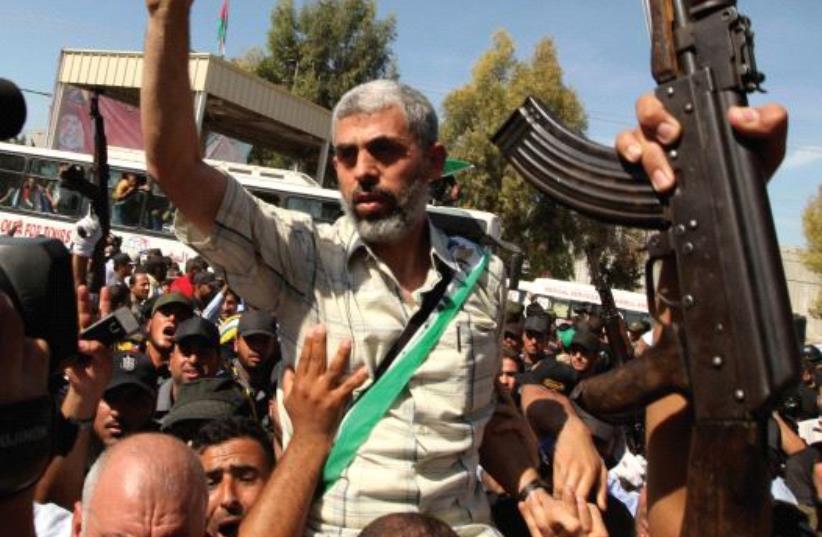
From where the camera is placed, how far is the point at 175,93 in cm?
186

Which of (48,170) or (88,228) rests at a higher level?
(48,170)

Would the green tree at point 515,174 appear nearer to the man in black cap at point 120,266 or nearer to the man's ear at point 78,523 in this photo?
the man in black cap at point 120,266

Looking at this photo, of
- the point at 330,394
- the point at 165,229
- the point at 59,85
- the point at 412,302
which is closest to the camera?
the point at 330,394

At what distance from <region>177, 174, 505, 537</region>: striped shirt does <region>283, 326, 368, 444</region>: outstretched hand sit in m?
0.12

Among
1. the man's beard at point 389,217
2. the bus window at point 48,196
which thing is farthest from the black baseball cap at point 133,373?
the bus window at point 48,196

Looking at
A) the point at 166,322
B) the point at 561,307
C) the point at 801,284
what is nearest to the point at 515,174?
the point at 561,307

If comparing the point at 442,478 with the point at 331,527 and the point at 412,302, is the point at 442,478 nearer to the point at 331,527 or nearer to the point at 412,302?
the point at 331,527

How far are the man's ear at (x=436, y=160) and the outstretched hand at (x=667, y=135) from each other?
2.46ft

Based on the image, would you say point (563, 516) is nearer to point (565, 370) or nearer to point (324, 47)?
point (565, 370)

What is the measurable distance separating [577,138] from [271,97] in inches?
807

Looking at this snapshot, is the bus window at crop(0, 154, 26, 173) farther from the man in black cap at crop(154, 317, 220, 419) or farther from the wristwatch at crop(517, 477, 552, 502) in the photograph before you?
the wristwatch at crop(517, 477, 552, 502)

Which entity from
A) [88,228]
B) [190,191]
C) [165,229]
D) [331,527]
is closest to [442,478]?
[331,527]

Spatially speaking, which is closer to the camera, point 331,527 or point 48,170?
point 331,527

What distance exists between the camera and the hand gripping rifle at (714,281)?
5.10ft
